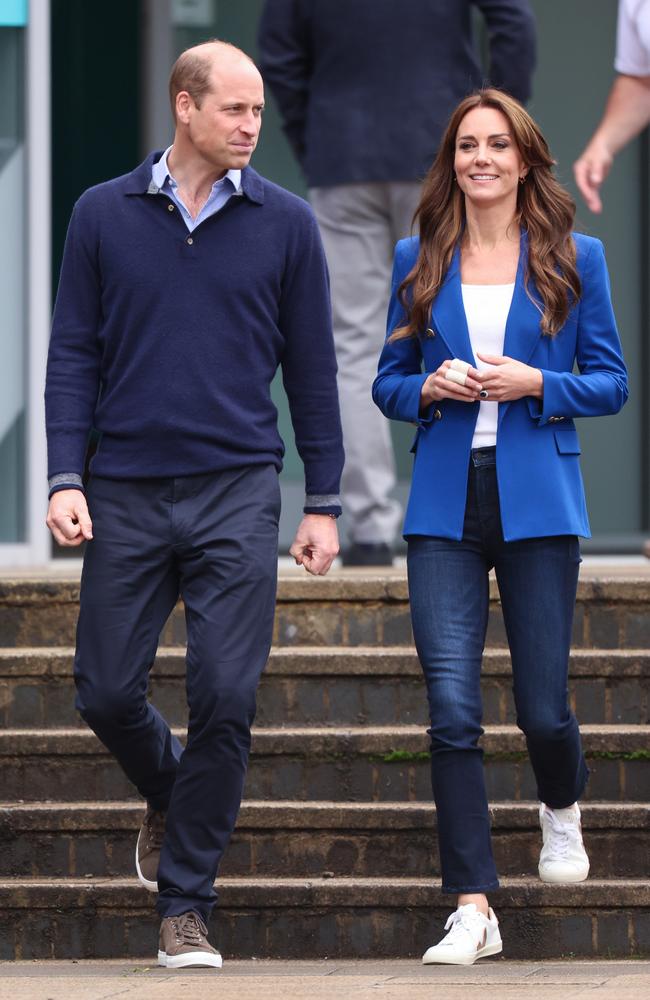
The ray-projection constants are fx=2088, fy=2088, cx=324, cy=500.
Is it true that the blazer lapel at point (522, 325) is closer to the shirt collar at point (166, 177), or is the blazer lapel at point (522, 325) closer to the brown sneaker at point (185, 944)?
the shirt collar at point (166, 177)

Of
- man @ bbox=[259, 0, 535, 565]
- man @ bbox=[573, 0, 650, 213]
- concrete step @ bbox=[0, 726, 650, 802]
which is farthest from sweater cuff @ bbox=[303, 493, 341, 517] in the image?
man @ bbox=[573, 0, 650, 213]

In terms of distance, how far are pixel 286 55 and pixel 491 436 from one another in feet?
8.75

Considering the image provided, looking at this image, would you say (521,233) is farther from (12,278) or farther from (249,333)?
(12,278)

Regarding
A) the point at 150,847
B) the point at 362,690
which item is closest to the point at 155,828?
the point at 150,847

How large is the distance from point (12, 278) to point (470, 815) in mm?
3595

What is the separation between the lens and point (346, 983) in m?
4.59

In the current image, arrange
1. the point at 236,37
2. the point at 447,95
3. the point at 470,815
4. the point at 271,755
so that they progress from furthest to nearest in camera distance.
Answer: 1. the point at 236,37
2. the point at 447,95
3. the point at 271,755
4. the point at 470,815

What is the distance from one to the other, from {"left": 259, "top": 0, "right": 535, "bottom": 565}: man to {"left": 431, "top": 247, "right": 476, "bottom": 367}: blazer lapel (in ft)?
6.62

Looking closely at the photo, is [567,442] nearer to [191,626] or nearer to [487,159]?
[487,159]

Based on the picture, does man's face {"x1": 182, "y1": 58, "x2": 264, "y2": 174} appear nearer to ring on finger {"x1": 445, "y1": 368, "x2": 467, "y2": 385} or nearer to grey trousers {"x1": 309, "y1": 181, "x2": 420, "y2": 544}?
ring on finger {"x1": 445, "y1": 368, "x2": 467, "y2": 385}

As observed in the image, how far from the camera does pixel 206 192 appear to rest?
493 centimetres

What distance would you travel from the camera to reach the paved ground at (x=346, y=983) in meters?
4.38

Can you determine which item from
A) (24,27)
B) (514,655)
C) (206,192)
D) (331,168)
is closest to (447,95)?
(331,168)

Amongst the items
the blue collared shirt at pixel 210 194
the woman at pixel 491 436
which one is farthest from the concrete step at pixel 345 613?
the blue collared shirt at pixel 210 194
